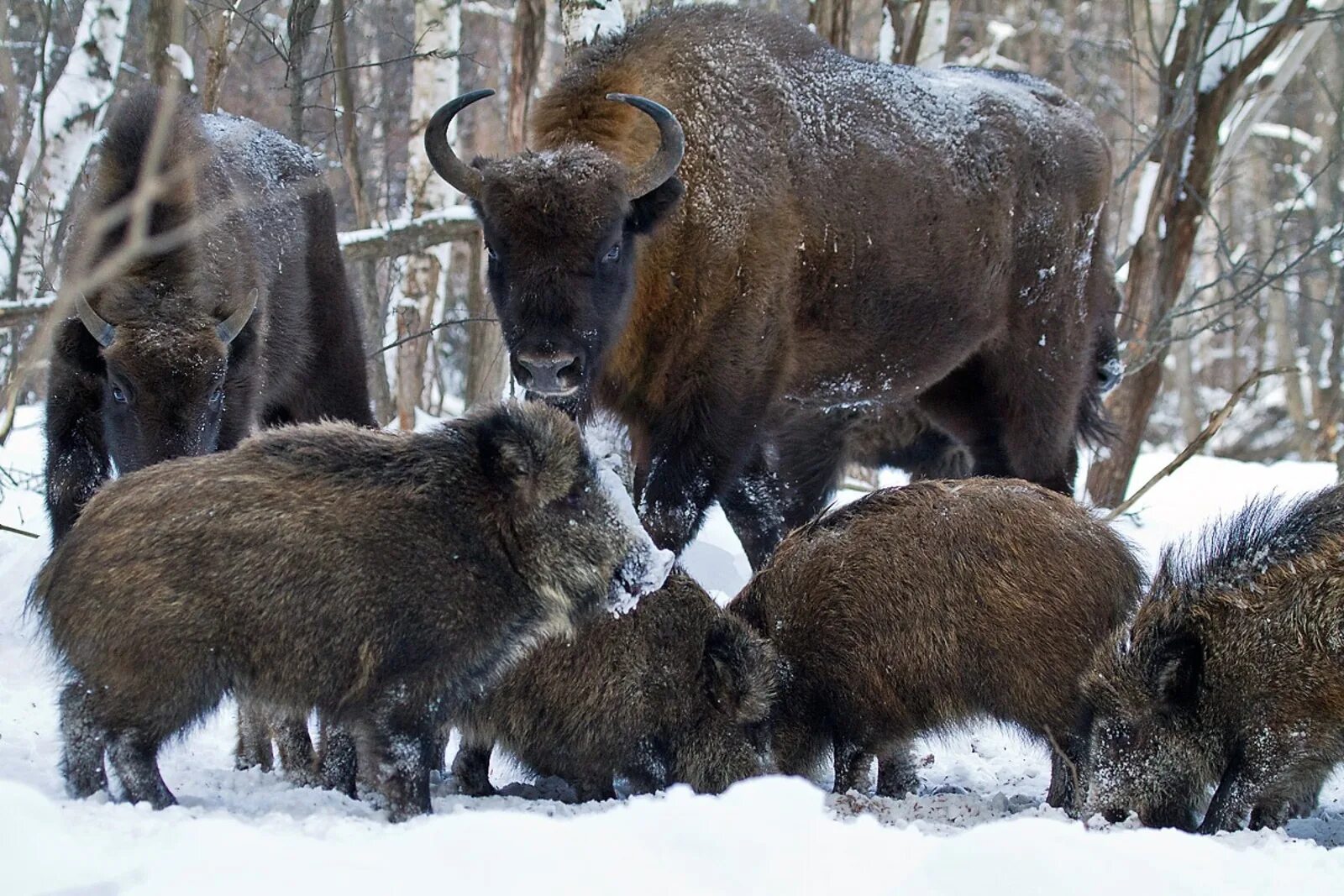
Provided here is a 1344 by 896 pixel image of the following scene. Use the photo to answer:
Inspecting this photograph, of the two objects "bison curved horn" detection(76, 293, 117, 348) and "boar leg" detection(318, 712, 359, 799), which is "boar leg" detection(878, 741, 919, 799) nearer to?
"boar leg" detection(318, 712, 359, 799)

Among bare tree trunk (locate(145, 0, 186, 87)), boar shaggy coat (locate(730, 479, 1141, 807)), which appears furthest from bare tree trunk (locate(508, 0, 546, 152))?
boar shaggy coat (locate(730, 479, 1141, 807))

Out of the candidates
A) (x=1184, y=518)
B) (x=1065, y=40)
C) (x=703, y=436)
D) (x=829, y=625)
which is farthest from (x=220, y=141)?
(x=1065, y=40)

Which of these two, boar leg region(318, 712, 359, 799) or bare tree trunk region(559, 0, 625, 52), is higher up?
bare tree trunk region(559, 0, 625, 52)

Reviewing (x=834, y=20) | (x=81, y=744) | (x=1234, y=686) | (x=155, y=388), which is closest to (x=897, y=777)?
(x=1234, y=686)

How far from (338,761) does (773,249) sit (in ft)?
10.6

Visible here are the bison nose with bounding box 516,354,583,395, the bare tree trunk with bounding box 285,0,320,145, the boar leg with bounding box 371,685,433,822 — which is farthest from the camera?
the bare tree trunk with bounding box 285,0,320,145

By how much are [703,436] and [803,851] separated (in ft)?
11.5

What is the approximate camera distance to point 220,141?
7414 mm

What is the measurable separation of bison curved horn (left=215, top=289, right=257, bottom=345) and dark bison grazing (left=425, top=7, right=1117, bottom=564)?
1020 millimetres

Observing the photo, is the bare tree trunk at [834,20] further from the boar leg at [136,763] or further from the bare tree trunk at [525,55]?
the boar leg at [136,763]

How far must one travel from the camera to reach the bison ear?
6.53m

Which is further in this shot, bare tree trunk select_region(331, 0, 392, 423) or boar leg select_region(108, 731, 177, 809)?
bare tree trunk select_region(331, 0, 392, 423)

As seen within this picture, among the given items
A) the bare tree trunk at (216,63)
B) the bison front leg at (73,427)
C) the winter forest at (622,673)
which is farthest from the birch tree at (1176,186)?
the bison front leg at (73,427)

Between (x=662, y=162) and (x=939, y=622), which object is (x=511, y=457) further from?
(x=662, y=162)
